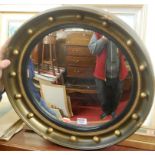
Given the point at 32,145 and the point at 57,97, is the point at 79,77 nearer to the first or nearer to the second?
the point at 57,97

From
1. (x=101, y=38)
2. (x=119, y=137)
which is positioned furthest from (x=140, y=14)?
(x=119, y=137)

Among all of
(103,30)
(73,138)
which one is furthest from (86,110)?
(103,30)

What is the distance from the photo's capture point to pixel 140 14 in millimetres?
671

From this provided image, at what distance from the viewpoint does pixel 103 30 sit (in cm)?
48

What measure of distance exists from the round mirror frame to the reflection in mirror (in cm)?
2

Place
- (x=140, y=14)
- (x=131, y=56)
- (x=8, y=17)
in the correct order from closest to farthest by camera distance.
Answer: (x=131, y=56) → (x=140, y=14) → (x=8, y=17)

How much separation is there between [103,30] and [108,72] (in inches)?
3.4

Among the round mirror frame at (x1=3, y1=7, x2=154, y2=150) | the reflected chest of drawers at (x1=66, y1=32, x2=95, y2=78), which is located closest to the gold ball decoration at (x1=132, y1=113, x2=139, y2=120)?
the round mirror frame at (x1=3, y1=7, x2=154, y2=150)

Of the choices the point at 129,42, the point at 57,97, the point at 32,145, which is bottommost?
the point at 32,145

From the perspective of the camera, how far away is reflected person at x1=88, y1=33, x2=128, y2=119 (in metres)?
0.50

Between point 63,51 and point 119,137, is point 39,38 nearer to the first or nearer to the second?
point 63,51

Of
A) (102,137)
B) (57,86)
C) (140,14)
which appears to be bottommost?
(102,137)

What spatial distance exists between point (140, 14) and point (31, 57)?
31 centimetres

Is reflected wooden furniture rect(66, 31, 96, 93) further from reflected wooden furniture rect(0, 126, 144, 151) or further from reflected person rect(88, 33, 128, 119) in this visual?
reflected wooden furniture rect(0, 126, 144, 151)
